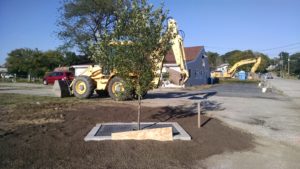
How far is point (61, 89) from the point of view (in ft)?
66.1

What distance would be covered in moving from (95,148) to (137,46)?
10.4 ft

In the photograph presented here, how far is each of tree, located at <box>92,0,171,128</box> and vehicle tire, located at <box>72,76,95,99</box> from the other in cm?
988

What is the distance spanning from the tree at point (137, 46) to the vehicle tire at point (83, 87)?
A: 9.88m

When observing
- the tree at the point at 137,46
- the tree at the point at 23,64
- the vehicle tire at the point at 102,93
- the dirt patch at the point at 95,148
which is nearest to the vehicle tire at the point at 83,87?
the vehicle tire at the point at 102,93

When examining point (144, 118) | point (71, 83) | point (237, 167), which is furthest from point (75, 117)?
point (71, 83)

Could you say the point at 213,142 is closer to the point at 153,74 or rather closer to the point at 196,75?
the point at 153,74

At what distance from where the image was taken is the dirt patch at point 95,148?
654 centimetres

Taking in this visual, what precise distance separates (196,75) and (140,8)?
36.0 m

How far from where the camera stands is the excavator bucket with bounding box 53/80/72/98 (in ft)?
66.0

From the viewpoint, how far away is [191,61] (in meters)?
42.7

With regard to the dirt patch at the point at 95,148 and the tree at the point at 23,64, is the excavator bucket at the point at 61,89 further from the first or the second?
the tree at the point at 23,64

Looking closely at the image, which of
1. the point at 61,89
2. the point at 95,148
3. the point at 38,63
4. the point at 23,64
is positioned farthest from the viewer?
the point at 23,64

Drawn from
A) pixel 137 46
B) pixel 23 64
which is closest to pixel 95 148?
pixel 137 46

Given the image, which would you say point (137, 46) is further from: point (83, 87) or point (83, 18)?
point (83, 18)
